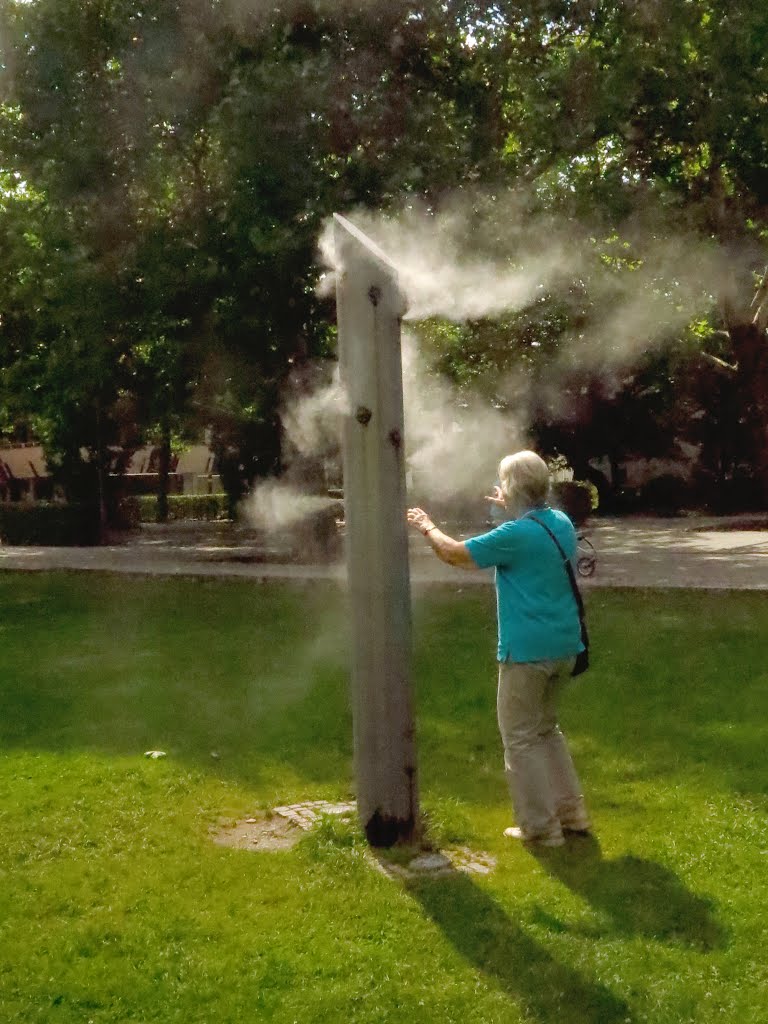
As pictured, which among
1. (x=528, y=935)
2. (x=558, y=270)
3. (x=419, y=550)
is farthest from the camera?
(x=419, y=550)

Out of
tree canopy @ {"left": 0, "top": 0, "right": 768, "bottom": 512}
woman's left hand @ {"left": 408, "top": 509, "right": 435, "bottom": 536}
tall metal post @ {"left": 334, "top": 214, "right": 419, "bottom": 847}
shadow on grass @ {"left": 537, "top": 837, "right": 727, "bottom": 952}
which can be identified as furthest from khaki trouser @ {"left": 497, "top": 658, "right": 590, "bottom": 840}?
tree canopy @ {"left": 0, "top": 0, "right": 768, "bottom": 512}

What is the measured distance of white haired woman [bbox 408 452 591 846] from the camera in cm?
536

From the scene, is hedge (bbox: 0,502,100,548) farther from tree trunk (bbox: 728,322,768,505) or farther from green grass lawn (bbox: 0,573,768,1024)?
green grass lawn (bbox: 0,573,768,1024)

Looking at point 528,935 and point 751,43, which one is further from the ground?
point 751,43

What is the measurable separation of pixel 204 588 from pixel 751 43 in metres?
9.08

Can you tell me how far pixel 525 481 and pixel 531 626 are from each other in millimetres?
612

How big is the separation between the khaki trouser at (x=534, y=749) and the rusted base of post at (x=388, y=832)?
0.47 m

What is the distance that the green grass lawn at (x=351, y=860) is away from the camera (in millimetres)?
4066

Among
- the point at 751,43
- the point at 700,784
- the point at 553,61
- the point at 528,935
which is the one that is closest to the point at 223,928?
the point at 528,935

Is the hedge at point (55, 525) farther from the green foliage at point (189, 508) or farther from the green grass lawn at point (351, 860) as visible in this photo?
the green grass lawn at point (351, 860)

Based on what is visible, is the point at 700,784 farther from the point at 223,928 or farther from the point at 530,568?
the point at 223,928

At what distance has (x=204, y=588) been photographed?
16.1 metres

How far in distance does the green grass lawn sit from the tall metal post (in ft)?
1.00

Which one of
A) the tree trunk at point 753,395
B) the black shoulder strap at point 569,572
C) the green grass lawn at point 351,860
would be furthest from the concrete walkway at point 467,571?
the black shoulder strap at point 569,572
